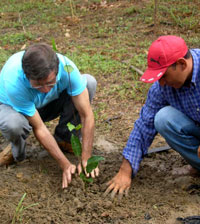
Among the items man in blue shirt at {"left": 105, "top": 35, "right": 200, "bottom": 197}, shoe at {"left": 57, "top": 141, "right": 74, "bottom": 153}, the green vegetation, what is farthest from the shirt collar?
the green vegetation

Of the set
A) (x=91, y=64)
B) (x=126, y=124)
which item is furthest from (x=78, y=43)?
(x=126, y=124)

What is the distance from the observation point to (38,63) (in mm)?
2195

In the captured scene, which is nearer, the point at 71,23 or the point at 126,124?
the point at 126,124

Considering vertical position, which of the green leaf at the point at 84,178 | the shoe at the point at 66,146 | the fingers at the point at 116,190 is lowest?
the shoe at the point at 66,146

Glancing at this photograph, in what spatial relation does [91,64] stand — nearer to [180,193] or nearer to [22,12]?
[180,193]

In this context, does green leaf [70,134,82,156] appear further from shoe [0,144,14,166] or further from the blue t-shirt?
shoe [0,144,14,166]

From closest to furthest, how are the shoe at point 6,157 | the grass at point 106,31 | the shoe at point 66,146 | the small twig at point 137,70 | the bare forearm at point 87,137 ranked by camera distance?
the bare forearm at point 87,137 < the shoe at point 6,157 < the shoe at point 66,146 < the small twig at point 137,70 < the grass at point 106,31

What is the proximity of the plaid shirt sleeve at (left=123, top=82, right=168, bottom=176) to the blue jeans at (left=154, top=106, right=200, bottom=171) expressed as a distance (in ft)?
0.26

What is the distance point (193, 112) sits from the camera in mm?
2363

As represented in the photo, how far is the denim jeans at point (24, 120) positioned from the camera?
8.65ft

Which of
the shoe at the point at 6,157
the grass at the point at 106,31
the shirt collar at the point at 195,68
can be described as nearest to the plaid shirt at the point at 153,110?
the shirt collar at the point at 195,68

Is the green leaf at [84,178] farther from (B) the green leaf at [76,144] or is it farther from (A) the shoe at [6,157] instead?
(A) the shoe at [6,157]

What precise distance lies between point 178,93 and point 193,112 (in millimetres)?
178

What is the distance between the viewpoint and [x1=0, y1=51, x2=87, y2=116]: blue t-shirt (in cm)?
244
